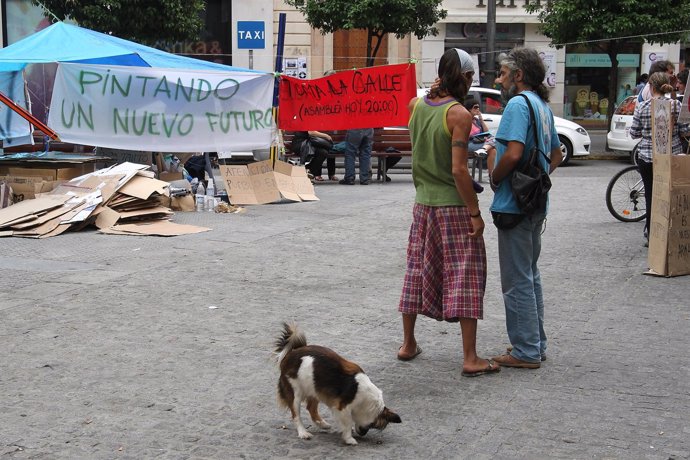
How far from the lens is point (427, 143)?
5.14 m

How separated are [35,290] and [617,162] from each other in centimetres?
1686

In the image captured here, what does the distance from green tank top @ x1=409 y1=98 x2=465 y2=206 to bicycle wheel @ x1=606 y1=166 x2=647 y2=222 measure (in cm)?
649

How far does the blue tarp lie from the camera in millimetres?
12344

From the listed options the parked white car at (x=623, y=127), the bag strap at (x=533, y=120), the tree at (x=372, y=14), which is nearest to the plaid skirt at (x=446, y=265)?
the bag strap at (x=533, y=120)

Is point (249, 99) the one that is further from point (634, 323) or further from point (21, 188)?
point (634, 323)

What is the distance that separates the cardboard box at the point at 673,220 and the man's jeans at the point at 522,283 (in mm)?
3082

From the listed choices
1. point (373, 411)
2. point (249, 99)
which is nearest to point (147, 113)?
point (249, 99)

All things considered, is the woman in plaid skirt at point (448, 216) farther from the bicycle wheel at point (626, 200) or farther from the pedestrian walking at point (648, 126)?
the bicycle wheel at point (626, 200)

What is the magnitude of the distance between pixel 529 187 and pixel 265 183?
28.0 ft

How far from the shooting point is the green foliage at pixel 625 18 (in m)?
21.9

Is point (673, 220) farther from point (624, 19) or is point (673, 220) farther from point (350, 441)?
point (624, 19)

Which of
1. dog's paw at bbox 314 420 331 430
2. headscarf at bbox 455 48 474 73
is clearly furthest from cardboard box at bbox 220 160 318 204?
dog's paw at bbox 314 420 331 430

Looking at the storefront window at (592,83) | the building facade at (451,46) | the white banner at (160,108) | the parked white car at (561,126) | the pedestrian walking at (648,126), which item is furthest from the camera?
the storefront window at (592,83)

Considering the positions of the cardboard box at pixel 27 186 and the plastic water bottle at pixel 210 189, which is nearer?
the cardboard box at pixel 27 186
